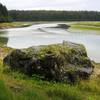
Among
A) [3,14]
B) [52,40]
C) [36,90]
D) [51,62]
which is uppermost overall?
[36,90]

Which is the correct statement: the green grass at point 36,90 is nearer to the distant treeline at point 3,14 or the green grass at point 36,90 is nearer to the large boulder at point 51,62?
the large boulder at point 51,62

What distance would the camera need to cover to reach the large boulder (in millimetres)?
13070

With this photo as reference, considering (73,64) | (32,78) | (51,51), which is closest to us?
(32,78)

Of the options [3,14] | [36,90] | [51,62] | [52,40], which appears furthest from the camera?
[3,14]

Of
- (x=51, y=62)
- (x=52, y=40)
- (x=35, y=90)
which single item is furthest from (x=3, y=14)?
(x=35, y=90)

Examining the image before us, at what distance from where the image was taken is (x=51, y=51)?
13.4 metres

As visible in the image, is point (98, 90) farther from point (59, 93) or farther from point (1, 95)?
point (1, 95)

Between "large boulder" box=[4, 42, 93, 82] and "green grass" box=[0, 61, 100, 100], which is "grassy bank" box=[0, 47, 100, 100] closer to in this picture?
"green grass" box=[0, 61, 100, 100]

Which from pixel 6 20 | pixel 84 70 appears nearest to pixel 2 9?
pixel 6 20

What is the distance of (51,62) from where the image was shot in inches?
515

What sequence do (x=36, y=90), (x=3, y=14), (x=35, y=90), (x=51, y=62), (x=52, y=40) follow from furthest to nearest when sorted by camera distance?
(x=3, y=14) → (x=52, y=40) → (x=51, y=62) → (x=36, y=90) → (x=35, y=90)

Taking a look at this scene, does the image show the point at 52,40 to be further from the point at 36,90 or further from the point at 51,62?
the point at 36,90

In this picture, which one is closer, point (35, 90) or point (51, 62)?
point (35, 90)

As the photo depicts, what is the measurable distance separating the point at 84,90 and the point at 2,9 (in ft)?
416
